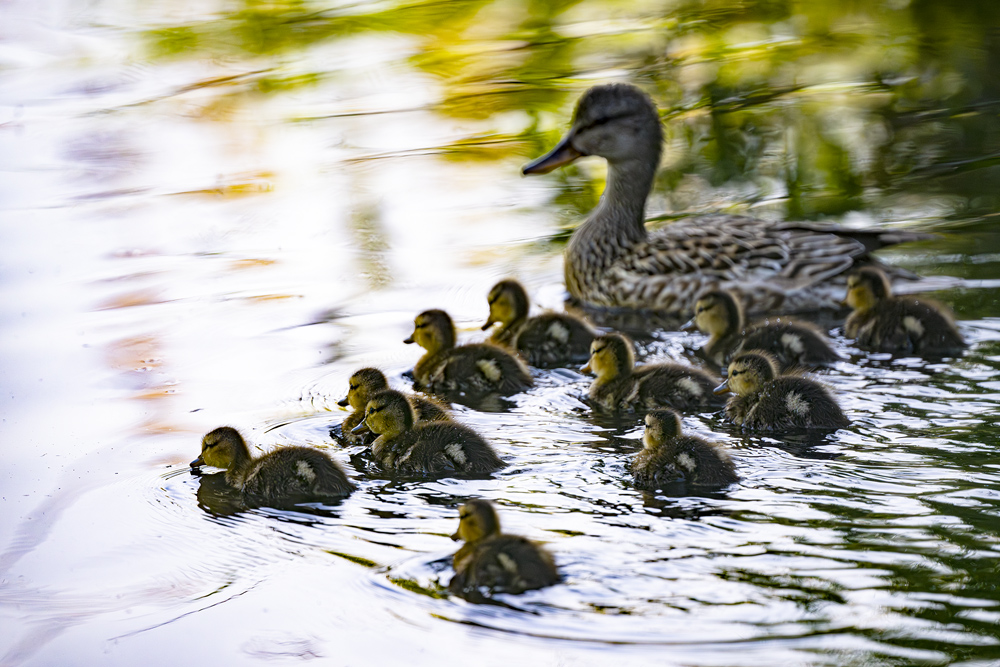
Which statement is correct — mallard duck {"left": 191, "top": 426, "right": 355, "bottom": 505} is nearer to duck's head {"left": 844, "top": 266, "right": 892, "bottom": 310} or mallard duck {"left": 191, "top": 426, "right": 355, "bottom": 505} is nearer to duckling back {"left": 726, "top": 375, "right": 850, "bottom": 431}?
duckling back {"left": 726, "top": 375, "right": 850, "bottom": 431}

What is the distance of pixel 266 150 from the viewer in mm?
9461

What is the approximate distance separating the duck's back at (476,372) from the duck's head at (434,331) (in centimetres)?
14

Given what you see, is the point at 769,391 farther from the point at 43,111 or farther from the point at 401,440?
the point at 43,111

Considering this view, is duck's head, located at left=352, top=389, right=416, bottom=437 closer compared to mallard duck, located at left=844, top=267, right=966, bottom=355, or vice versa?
duck's head, located at left=352, top=389, right=416, bottom=437

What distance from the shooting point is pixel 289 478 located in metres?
4.25

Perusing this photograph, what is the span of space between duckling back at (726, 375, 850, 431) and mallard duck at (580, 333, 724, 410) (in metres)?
0.33

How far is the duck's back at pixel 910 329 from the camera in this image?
542 centimetres

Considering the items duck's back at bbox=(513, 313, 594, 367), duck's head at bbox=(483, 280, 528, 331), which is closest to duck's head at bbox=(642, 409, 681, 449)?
duck's back at bbox=(513, 313, 594, 367)

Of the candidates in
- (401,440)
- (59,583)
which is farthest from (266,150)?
(59,583)

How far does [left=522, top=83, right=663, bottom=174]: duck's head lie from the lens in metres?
6.97

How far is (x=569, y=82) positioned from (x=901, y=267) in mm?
4378

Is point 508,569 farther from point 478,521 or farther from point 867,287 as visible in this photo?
point 867,287

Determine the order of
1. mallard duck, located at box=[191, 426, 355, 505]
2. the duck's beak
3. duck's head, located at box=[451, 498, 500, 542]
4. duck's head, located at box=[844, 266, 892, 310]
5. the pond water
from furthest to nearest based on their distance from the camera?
the duck's beak < duck's head, located at box=[844, 266, 892, 310] < mallard duck, located at box=[191, 426, 355, 505] < duck's head, located at box=[451, 498, 500, 542] < the pond water

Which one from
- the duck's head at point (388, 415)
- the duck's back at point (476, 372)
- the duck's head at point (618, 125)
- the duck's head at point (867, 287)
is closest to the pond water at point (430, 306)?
the duck's back at point (476, 372)
